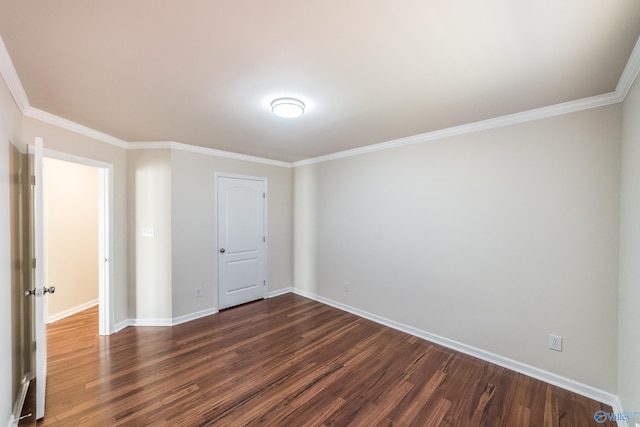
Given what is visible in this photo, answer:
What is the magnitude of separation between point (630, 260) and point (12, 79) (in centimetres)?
419

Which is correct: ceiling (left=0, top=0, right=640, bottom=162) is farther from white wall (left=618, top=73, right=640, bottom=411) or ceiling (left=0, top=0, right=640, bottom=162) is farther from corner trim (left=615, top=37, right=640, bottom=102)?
white wall (left=618, top=73, right=640, bottom=411)

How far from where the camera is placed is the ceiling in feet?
3.84

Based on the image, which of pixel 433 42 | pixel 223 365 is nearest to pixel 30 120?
pixel 223 365

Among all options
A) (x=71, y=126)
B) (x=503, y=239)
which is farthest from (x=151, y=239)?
(x=503, y=239)

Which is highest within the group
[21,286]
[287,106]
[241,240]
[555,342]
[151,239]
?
[287,106]

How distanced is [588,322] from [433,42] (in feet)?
8.12

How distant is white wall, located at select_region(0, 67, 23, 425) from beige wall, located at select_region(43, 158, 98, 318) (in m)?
2.27

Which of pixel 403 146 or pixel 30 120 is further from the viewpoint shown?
pixel 403 146

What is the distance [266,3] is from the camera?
112cm

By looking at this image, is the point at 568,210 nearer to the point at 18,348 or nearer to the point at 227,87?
the point at 227,87

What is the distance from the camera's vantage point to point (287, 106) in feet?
6.72

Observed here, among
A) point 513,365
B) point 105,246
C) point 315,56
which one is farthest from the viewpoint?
point 105,246

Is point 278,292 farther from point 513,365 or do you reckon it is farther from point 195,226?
point 513,365

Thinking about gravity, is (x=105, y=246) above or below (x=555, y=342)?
above
